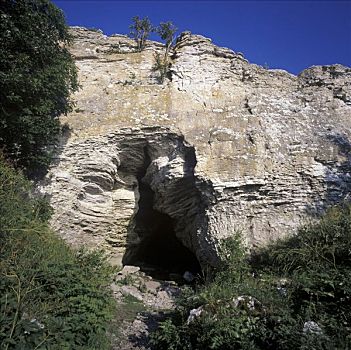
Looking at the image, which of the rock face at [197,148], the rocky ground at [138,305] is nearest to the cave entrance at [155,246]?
the rock face at [197,148]

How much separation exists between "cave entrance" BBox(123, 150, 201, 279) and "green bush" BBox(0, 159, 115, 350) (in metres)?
5.73

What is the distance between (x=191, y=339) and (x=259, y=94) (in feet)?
30.2

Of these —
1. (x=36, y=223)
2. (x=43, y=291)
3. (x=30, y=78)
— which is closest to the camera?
(x=43, y=291)

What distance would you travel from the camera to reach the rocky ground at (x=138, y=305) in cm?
694

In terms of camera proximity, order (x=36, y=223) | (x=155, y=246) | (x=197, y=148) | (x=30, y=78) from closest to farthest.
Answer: (x=36, y=223), (x=30, y=78), (x=197, y=148), (x=155, y=246)

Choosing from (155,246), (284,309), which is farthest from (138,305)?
(155,246)

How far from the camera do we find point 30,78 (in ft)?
30.3

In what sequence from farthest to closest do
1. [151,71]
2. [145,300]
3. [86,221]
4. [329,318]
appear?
[151,71] < [86,221] < [145,300] < [329,318]

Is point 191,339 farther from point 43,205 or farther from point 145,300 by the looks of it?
point 43,205

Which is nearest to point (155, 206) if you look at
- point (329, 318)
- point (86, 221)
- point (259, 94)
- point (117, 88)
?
point (86, 221)

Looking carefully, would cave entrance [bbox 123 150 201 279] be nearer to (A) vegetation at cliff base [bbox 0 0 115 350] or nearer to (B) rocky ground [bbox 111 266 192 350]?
(B) rocky ground [bbox 111 266 192 350]

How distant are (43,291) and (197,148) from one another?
264 inches

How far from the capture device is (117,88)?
1294cm

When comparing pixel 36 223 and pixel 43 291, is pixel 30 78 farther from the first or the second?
pixel 43 291
